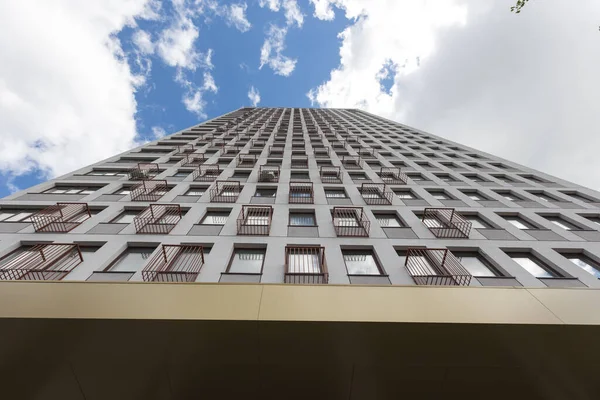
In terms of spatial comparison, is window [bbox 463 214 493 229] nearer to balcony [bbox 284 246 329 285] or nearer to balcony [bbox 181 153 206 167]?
balcony [bbox 284 246 329 285]

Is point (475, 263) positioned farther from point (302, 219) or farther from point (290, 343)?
point (290, 343)

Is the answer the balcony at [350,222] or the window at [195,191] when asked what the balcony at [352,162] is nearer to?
the balcony at [350,222]

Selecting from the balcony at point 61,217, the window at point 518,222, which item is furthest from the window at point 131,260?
the window at point 518,222

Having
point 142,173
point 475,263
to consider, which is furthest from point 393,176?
point 142,173

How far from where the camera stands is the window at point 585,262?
33.3 ft

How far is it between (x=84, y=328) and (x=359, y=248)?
8.85 m

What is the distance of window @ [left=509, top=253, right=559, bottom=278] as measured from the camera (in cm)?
988

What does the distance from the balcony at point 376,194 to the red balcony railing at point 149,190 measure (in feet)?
38.2

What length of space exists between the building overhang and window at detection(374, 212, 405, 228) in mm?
7304

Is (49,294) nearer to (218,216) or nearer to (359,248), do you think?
(218,216)

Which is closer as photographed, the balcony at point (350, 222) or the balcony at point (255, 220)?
the balcony at point (255, 220)

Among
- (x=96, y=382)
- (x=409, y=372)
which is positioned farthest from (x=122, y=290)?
(x=409, y=372)

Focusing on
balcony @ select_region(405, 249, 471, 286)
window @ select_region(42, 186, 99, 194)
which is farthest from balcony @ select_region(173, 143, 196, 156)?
balcony @ select_region(405, 249, 471, 286)

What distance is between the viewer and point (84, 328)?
4469 millimetres
